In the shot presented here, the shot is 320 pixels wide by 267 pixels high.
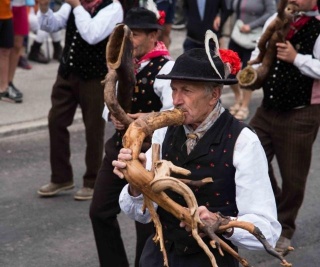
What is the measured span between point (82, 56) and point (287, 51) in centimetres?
179

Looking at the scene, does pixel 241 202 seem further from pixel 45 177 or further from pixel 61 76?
pixel 45 177

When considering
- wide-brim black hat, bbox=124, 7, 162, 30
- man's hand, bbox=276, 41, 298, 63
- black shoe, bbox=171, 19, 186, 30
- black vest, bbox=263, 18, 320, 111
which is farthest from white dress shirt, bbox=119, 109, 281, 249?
black shoe, bbox=171, 19, 186, 30

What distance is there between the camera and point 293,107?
22.0 ft

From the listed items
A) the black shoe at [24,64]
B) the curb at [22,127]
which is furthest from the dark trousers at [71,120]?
the black shoe at [24,64]

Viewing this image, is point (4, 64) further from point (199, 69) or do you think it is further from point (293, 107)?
point (199, 69)

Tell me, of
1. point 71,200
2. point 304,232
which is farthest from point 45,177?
point 304,232

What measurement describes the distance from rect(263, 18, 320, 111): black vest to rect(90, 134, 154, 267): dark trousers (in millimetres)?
1316

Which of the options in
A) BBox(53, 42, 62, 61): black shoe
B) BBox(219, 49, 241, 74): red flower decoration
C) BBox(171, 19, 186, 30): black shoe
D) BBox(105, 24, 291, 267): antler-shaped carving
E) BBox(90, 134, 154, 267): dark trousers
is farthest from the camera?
BBox(171, 19, 186, 30): black shoe

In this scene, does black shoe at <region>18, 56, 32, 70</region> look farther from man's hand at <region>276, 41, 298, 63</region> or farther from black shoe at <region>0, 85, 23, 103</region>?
man's hand at <region>276, 41, 298, 63</region>

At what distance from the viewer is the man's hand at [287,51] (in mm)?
6500

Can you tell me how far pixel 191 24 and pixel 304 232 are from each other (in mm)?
4374

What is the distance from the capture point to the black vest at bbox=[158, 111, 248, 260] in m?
4.34

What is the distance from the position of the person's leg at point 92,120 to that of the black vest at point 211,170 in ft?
10.6

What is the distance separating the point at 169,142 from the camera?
4.54m
